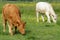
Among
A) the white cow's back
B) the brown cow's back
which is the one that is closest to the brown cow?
the brown cow's back

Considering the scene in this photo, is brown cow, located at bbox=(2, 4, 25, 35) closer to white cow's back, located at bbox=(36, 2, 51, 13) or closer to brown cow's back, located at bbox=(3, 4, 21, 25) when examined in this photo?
brown cow's back, located at bbox=(3, 4, 21, 25)

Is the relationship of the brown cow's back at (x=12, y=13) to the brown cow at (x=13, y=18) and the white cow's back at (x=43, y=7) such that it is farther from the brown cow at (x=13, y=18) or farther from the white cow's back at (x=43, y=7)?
the white cow's back at (x=43, y=7)

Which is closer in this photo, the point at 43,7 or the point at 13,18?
the point at 13,18

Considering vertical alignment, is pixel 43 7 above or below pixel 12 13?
below

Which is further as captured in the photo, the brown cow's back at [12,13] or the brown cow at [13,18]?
the brown cow's back at [12,13]

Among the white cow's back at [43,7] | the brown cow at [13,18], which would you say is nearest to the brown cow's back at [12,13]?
the brown cow at [13,18]

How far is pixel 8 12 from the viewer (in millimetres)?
13297

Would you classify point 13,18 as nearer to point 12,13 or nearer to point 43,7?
point 12,13

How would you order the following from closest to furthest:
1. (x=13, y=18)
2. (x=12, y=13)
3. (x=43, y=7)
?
(x=13, y=18) < (x=12, y=13) < (x=43, y=7)

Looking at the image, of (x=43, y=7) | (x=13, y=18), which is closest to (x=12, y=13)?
(x=13, y=18)

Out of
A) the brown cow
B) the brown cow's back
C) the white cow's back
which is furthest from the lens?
the white cow's back

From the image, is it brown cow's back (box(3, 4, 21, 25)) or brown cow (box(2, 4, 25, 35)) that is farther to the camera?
brown cow's back (box(3, 4, 21, 25))

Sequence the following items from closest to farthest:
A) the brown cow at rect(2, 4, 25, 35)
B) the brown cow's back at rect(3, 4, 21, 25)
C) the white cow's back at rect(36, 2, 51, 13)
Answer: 1. the brown cow at rect(2, 4, 25, 35)
2. the brown cow's back at rect(3, 4, 21, 25)
3. the white cow's back at rect(36, 2, 51, 13)

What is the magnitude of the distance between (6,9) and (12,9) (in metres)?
0.44
